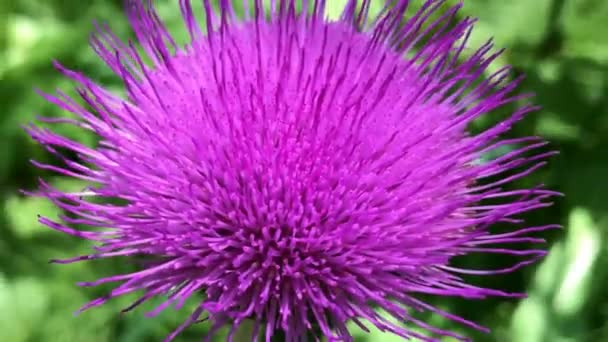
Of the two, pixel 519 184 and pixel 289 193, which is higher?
pixel 519 184

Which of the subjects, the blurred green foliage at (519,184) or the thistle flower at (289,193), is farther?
the blurred green foliage at (519,184)

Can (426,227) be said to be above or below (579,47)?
below

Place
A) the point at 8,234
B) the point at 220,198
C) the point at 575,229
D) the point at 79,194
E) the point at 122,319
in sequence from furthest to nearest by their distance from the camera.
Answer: the point at 8,234
the point at 122,319
the point at 575,229
the point at 79,194
the point at 220,198

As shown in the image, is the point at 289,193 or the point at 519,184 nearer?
the point at 289,193

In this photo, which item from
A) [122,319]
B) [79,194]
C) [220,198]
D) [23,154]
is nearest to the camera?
[220,198]

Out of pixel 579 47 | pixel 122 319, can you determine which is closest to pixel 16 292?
pixel 122 319

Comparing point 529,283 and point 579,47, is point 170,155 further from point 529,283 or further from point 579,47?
point 579,47

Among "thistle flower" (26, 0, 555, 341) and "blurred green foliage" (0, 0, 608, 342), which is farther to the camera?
"blurred green foliage" (0, 0, 608, 342)

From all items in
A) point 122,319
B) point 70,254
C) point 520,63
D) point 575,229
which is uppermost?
point 520,63
